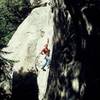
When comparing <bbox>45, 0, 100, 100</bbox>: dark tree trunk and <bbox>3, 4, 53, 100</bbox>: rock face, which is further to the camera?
<bbox>3, 4, 53, 100</bbox>: rock face

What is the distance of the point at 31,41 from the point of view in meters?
21.2

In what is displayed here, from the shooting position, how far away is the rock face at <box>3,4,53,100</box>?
65.0ft

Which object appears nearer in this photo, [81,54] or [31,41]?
[81,54]

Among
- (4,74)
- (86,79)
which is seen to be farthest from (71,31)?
(4,74)

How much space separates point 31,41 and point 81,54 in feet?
43.4

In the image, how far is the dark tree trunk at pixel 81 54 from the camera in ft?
25.8

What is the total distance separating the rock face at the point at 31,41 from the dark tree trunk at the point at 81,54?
8.27 meters

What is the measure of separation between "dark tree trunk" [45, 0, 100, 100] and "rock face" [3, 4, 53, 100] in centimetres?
827

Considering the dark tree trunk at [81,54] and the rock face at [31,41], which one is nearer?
the dark tree trunk at [81,54]

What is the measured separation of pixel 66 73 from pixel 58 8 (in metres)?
2.34

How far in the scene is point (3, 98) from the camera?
16016mm

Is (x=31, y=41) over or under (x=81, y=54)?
over

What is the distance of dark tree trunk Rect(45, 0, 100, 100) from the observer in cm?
785

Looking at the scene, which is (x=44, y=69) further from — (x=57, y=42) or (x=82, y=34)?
(x=82, y=34)
